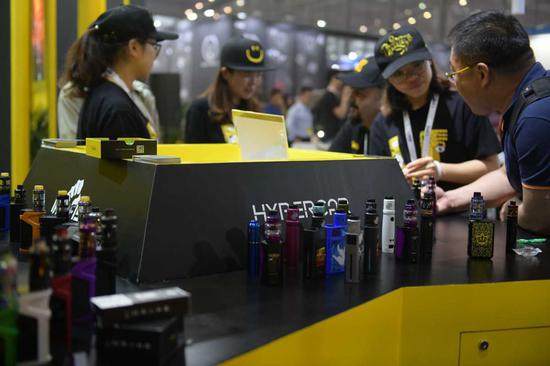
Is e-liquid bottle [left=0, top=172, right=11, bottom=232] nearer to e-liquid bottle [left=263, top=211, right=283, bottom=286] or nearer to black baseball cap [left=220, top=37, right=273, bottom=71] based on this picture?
e-liquid bottle [left=263, top=211, right=283, bottom=286]

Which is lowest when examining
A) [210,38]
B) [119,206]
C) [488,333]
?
[488,333]

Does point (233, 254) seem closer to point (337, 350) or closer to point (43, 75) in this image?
point (337, 350)

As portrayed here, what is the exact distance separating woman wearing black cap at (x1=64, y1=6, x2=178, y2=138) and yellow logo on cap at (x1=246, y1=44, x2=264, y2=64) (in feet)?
3.06

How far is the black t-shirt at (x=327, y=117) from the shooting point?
6191mm

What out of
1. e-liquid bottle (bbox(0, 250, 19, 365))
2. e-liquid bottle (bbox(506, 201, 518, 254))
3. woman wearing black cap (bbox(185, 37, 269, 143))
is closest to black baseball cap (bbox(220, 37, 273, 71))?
woman wearing black cap (bbox(185, 37, 269, 143))

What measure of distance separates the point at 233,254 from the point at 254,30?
31.3ft

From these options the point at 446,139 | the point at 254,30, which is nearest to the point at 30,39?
the point at 446,139

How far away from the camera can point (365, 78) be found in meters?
3.44

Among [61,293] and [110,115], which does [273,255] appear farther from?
[110,115]

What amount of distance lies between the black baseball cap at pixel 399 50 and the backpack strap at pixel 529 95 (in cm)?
81

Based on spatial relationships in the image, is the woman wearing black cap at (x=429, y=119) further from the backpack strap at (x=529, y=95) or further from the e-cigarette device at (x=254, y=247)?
the e-cigarette device at (x=254, y=247)

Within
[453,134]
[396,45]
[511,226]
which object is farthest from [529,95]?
[396,45]

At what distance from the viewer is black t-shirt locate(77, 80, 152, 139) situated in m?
2.61

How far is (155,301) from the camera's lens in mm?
1248
